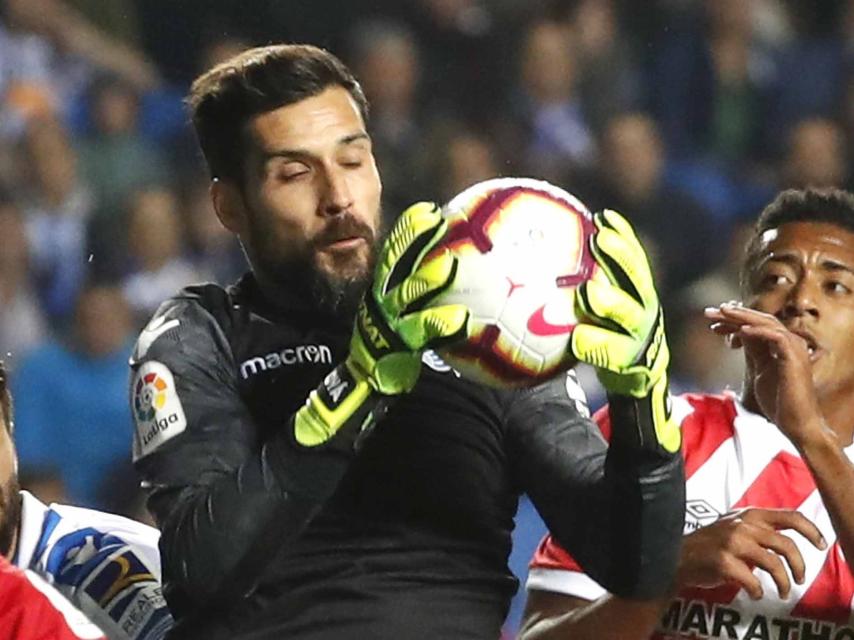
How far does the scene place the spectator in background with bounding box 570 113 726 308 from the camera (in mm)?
5219

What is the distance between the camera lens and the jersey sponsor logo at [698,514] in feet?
7.99

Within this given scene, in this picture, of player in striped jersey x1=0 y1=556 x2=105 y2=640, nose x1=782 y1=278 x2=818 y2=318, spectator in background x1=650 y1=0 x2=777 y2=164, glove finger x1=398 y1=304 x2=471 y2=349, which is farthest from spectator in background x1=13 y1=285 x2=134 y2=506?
glove finger x1=398 y1=304 x2=471 y2=349

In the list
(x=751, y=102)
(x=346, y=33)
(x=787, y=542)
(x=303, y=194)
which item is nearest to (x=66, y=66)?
(x=346, y=33)

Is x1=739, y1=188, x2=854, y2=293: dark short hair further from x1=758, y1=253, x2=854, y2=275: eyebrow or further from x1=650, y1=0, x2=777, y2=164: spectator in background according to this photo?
x1=650, y1=0, x2=777, y2=164: spectator in background

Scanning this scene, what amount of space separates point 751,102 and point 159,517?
3965 mm

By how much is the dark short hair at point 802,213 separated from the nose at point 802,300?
108 mm

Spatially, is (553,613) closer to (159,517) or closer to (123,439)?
(159,517)

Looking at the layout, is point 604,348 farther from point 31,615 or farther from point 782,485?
point 782,485

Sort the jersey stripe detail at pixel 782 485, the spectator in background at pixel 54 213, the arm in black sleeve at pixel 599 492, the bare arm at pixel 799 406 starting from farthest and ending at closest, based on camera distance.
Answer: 1. the spectator in background at pixel 54 213
2. the jersey stripe detail at pixel 782 485
3. the bare arm at pixel 799 406
4. the arm in black sleeve at pixel 599 492

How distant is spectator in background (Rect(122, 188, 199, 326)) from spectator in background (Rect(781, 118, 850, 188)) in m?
1.90

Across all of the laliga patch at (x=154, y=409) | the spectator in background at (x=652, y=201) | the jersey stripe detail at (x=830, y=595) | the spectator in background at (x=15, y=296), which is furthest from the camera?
the spectator in background at (x=652, y=201)

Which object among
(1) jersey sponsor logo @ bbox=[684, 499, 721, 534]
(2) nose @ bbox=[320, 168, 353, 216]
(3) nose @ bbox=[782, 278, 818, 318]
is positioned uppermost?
(3) nose @ bbox=[782, 278, 818, 318]

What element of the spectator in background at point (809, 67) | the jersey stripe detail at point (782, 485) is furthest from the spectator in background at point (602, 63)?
the jersey stripe detail at point (782, 485)

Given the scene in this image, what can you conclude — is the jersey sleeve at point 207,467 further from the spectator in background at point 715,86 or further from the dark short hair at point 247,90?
the spectator in background at point 715,86
